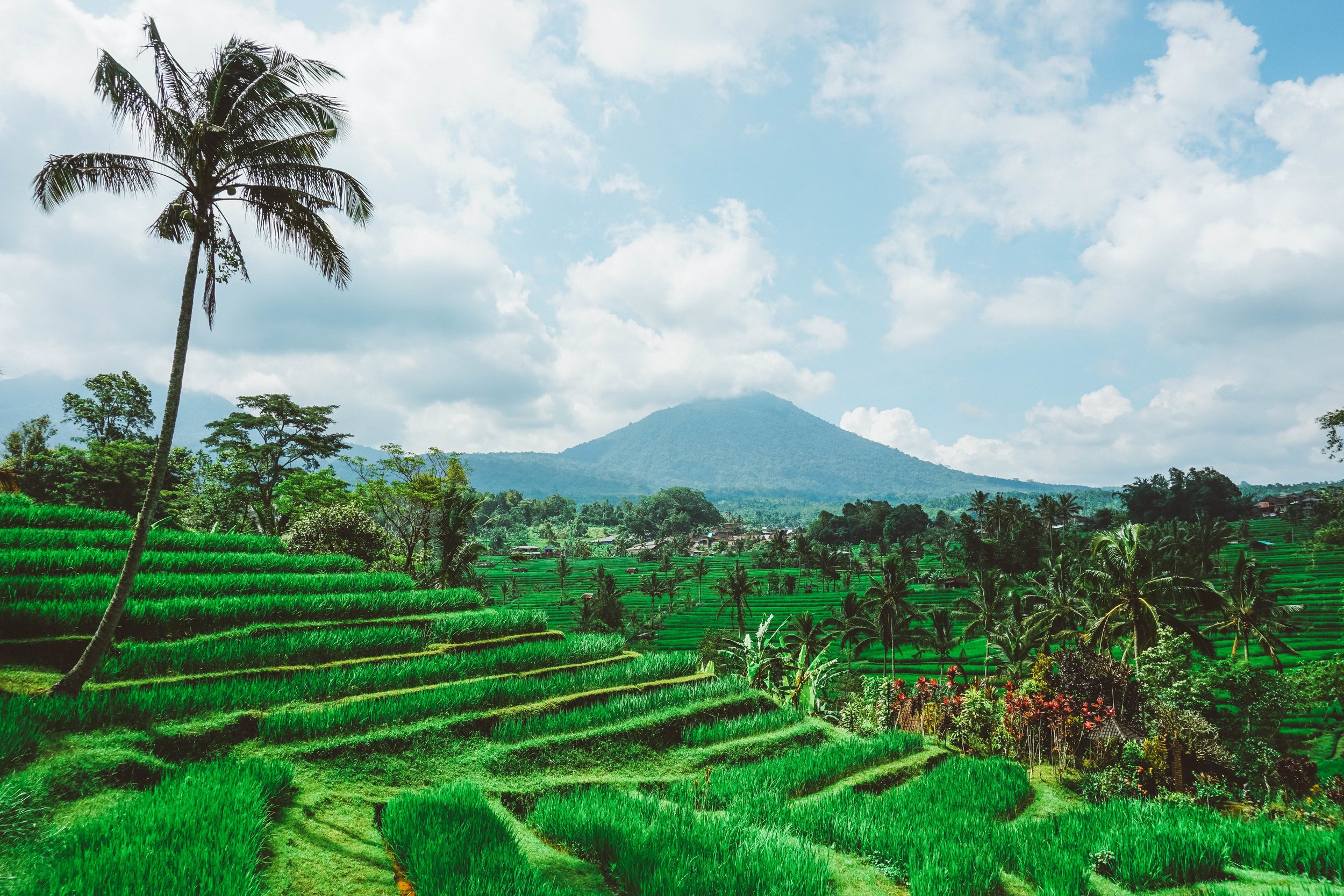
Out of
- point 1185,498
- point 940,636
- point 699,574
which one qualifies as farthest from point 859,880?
point 1185,498

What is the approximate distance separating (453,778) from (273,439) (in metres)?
35.7

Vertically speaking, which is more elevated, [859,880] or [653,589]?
[859,880]

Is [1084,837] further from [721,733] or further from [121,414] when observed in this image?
[121,414]

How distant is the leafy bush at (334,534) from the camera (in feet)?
66.2

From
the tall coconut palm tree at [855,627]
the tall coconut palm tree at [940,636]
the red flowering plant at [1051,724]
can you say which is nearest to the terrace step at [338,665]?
the red flowering plant at [1051,724]

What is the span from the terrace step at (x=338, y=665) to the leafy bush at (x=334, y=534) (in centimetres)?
1182

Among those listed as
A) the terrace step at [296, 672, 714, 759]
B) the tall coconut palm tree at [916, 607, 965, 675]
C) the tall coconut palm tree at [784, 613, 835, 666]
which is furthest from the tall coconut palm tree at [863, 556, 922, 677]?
the terrace step at [296, 672, 714, 759]

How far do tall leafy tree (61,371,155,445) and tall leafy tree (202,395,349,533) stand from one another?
299 inches

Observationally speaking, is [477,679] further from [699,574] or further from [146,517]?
[699,574]

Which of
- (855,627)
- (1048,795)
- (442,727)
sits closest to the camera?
(442,727)

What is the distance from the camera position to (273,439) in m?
35.3

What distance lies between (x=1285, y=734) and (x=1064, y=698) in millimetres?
27590

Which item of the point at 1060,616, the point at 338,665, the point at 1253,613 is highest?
the point at 338,665

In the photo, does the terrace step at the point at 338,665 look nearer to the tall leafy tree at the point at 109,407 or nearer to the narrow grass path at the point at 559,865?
the narrow grass path at the point at 559,865
